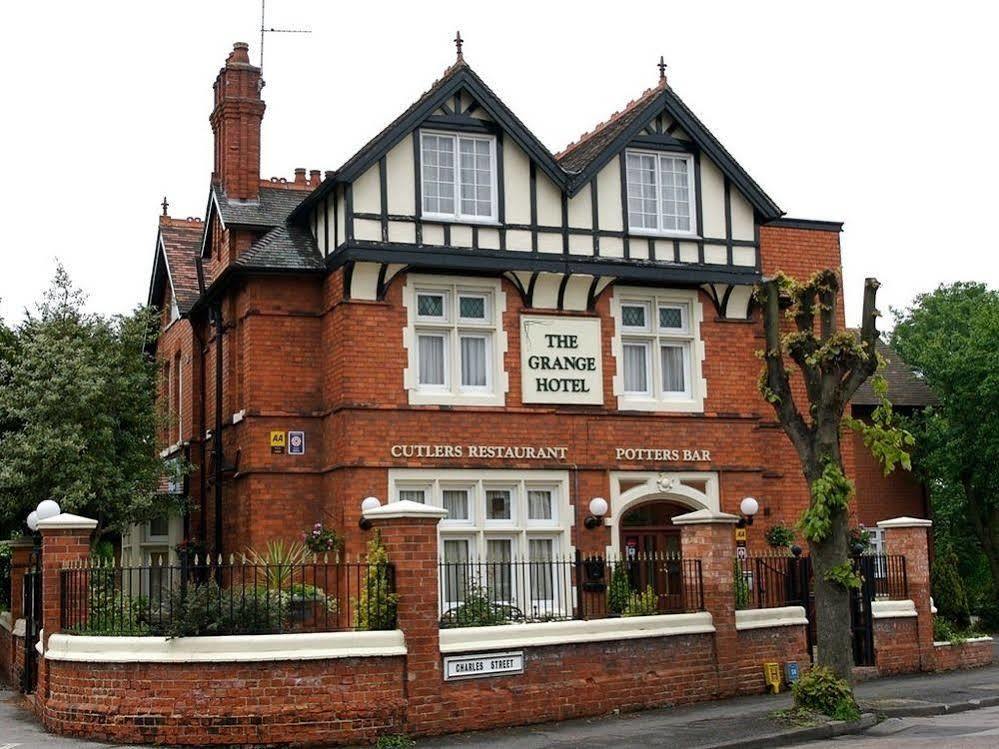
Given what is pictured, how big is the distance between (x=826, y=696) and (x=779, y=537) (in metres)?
8.37

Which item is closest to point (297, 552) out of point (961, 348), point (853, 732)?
point (853, 732)

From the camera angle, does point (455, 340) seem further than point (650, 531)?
No

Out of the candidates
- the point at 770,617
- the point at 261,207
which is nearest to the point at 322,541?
the point at 770,617

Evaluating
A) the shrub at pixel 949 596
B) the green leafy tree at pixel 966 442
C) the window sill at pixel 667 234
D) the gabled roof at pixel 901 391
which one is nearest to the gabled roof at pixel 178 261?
the window sill at pixel 667 234

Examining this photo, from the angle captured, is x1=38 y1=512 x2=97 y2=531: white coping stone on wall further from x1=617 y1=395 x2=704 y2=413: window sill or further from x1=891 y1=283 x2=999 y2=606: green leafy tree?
x1=891 y1=283 x2=999 y2=606: green leafy tree

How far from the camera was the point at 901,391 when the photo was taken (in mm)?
37688

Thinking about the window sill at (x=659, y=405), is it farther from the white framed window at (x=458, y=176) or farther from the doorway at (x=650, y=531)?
the white framed window at (x=458, y=176)

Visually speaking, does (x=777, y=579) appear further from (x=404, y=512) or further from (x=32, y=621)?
(x=32, y=621)

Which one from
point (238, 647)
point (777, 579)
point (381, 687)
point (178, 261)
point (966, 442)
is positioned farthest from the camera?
point (966, 442)

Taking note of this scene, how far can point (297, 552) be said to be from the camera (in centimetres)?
2261

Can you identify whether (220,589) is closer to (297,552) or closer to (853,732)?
(297,552)

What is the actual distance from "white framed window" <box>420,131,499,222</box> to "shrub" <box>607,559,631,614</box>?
22.2 feet

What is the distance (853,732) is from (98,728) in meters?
9.06

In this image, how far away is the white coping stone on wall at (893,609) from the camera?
22.1 metres
